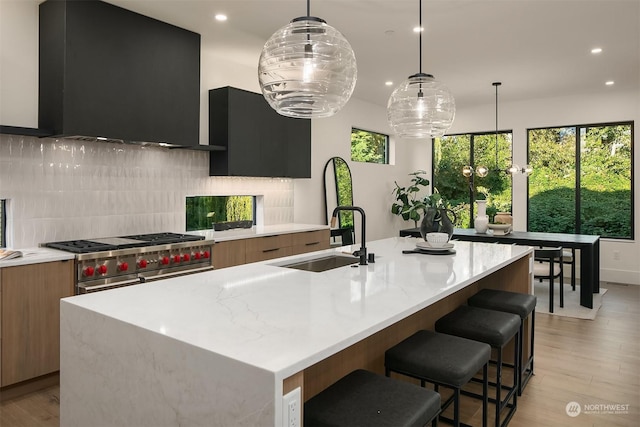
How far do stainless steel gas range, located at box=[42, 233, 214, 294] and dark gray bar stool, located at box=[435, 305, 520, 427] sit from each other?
2.23 metres

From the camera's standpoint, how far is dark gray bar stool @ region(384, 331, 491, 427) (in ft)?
6.38

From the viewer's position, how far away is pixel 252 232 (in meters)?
4.84

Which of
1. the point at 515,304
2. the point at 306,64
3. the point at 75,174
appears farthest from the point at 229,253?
the point at 306,64

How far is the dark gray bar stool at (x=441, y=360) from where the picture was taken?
1945mm

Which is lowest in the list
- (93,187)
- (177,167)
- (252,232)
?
(252,232)

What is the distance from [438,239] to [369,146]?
4.64 metres

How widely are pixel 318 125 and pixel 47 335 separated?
13.9ft

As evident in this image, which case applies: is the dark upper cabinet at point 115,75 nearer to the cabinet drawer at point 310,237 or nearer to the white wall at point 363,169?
the cabinet drawer at point 310,237

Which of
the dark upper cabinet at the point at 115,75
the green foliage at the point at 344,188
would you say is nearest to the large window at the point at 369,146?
the green foliage at the point at 344,188

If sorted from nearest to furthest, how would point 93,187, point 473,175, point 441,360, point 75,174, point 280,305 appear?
point 280,305 < point 441,360 < point 75,174 < point 93,187 < point 473,175

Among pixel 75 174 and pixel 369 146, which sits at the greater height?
pixel 369 146

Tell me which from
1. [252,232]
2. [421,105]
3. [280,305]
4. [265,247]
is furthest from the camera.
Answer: [252,232]

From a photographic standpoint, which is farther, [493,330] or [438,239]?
[438,239]

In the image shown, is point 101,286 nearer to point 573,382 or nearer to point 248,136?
point 248,136
